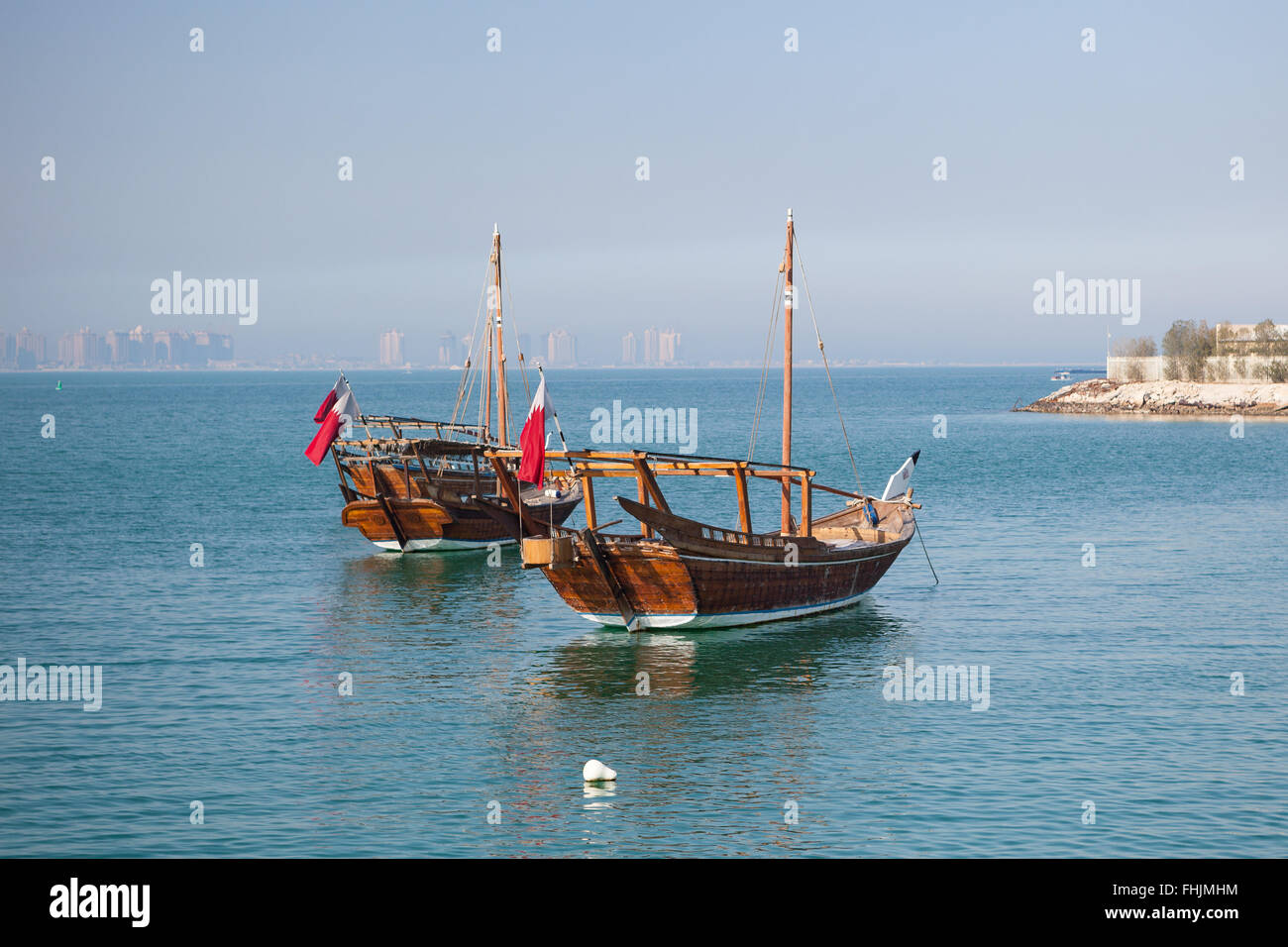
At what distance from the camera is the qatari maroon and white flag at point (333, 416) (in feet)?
148

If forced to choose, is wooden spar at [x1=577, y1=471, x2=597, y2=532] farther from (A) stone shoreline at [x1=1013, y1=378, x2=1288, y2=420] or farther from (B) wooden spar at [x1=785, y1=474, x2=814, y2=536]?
(A) stone shoreline at [x1=1013, y1=378, x2=1288, y2=420]

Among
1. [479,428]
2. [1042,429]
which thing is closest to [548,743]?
[479,428]

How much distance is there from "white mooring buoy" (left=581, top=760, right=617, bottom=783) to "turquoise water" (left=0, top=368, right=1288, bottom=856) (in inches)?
19.9

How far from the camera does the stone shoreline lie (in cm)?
14725

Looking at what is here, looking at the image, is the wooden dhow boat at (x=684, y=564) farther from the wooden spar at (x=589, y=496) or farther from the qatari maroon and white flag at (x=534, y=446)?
the qatari maroon and white flag at (x=534, y=446)

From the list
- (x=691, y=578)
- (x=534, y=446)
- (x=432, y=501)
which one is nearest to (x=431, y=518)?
(x=432, y=501)

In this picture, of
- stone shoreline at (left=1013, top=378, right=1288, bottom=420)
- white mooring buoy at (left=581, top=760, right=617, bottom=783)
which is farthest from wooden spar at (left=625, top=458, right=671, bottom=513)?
stone shoreline at (left=1013, top=378, right=1288, bottom=420)

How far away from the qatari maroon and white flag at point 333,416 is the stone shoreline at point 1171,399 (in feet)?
400

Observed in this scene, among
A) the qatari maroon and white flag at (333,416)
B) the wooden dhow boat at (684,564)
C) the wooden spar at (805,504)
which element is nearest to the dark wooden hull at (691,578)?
the wooden dhow boat at (684,564)

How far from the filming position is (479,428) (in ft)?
205

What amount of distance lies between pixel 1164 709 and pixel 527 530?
29217 millimetres

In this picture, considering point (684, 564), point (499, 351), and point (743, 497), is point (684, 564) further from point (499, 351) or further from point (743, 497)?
point (499, 351)

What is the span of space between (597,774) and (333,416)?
2801 cm
